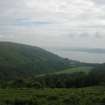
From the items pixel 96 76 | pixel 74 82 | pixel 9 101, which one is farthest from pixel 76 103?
pixel 96 76

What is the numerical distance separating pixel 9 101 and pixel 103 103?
17.4m

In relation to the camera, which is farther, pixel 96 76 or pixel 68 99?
pixel 96 76

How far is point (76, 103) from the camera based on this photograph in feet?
183

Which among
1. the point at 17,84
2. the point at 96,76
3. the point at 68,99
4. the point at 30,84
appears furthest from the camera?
the point at 96,76

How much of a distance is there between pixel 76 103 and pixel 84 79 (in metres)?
84.5

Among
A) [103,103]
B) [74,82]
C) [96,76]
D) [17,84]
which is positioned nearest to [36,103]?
[103,103]

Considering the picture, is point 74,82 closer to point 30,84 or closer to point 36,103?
point 30,84

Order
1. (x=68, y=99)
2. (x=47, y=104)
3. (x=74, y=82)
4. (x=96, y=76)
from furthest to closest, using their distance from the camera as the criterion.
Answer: (x=96, y=76), (x=74, y=82), (x=68, y=99), (x=47, y=104)

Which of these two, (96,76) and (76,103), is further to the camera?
(96,76)

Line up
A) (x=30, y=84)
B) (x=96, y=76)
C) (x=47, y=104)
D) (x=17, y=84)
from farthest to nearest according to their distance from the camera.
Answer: (x=96, y=76)
(x=17, y=84)
(x=30, y=84)
(x=47, y=104)

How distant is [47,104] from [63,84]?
7250cm

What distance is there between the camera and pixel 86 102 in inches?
2221

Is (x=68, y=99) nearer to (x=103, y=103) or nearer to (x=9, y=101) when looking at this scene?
(x=103, y=103)

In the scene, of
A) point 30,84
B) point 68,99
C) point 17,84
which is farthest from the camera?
point 17,84
